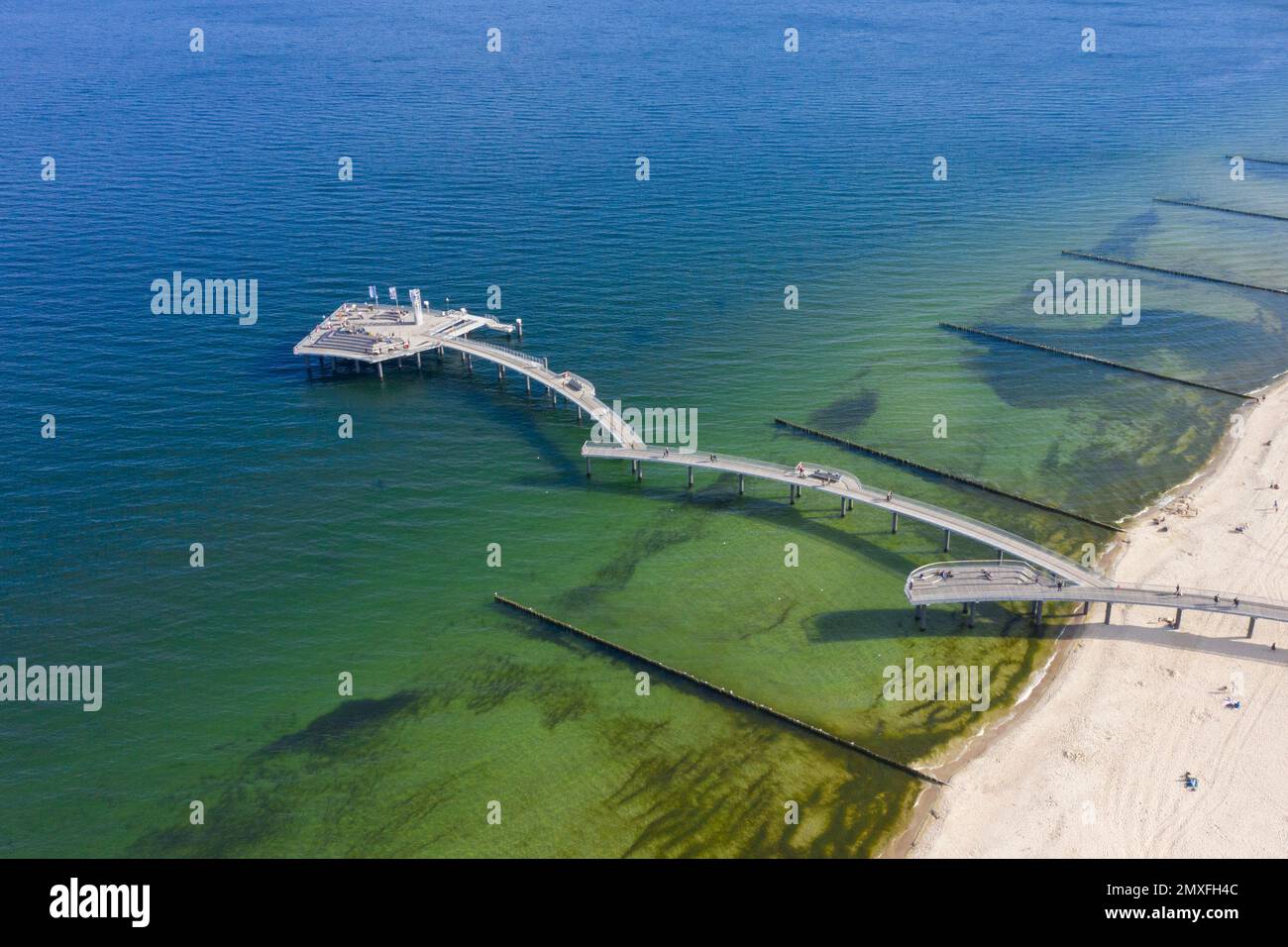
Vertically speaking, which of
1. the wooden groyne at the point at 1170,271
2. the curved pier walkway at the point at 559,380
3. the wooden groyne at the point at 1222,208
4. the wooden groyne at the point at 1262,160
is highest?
the wooden groyne at the point at 1262,160

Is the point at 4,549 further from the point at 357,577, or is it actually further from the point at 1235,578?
the point at 1235,578

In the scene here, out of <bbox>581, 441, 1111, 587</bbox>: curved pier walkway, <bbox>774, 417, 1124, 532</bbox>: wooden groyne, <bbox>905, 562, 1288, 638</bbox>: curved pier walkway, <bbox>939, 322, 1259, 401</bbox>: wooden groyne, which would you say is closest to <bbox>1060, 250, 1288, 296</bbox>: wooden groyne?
<bbox>939, 322, 1259, 401</bbox>: wooden groyne

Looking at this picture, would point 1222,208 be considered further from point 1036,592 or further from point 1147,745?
point 1147,745

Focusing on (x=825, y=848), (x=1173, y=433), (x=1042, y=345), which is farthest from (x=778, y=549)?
(x=1042, y=345)

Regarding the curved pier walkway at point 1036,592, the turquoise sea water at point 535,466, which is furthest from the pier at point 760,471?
the turquoise sea water at point 535,466

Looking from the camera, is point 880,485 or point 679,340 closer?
point 880,485

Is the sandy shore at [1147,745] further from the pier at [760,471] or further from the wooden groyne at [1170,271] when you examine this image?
the wooden groyne at [1170,271]

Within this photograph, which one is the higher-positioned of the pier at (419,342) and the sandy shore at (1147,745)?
the pier at (419,342)

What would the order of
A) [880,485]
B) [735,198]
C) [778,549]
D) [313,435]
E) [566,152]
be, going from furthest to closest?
1. [566,152]
2. [735,198]
3. [313,435]
4. [880,485]
5. [778,549]

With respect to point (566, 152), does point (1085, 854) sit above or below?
below
